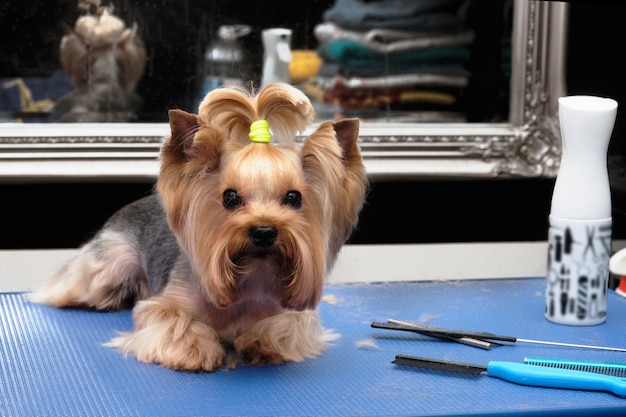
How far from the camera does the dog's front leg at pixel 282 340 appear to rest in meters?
1.21

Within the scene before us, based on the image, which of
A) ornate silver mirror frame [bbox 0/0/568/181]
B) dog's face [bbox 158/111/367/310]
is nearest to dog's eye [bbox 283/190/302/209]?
dog's face [bbox 158/111/367/310]

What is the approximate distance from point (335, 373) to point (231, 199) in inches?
9.9

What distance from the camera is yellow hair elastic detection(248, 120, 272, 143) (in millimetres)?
1124

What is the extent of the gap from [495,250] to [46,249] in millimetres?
937

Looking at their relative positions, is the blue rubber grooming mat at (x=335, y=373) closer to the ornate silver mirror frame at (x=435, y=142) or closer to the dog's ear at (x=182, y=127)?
the dog's ear at (x=182, y=127)

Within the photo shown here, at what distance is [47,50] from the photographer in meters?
1.83

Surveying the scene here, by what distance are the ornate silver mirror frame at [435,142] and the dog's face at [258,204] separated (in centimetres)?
71

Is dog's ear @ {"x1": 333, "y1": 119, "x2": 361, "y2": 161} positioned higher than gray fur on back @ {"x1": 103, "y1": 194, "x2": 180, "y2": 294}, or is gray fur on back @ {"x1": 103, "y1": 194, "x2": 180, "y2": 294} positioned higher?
dog's ear @ {"x1": 333, "y1": 119, "x2": 361, "y2": 161}

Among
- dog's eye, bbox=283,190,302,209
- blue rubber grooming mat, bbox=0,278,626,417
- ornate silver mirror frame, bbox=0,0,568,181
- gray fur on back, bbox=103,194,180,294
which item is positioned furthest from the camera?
ornate silver mirror frame, bbox=0,0,568,181

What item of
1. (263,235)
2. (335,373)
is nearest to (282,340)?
(335,373)

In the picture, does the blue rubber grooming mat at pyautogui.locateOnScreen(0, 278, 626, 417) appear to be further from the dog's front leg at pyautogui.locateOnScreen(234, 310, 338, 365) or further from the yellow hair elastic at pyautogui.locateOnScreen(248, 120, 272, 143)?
the yellow hair elastic at pyautogui.locateOnScreen(248, 120, 272, 143)

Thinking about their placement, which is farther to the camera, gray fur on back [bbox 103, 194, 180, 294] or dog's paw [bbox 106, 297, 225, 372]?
gray fur on back [bbox 103, 194, 180, 294]

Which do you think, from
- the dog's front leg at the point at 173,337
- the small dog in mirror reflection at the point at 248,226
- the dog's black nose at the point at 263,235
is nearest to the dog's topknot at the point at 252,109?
the small dog in mirror reflection at the point at 248,226

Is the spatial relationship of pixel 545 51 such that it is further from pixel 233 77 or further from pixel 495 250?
pixel 233 77
